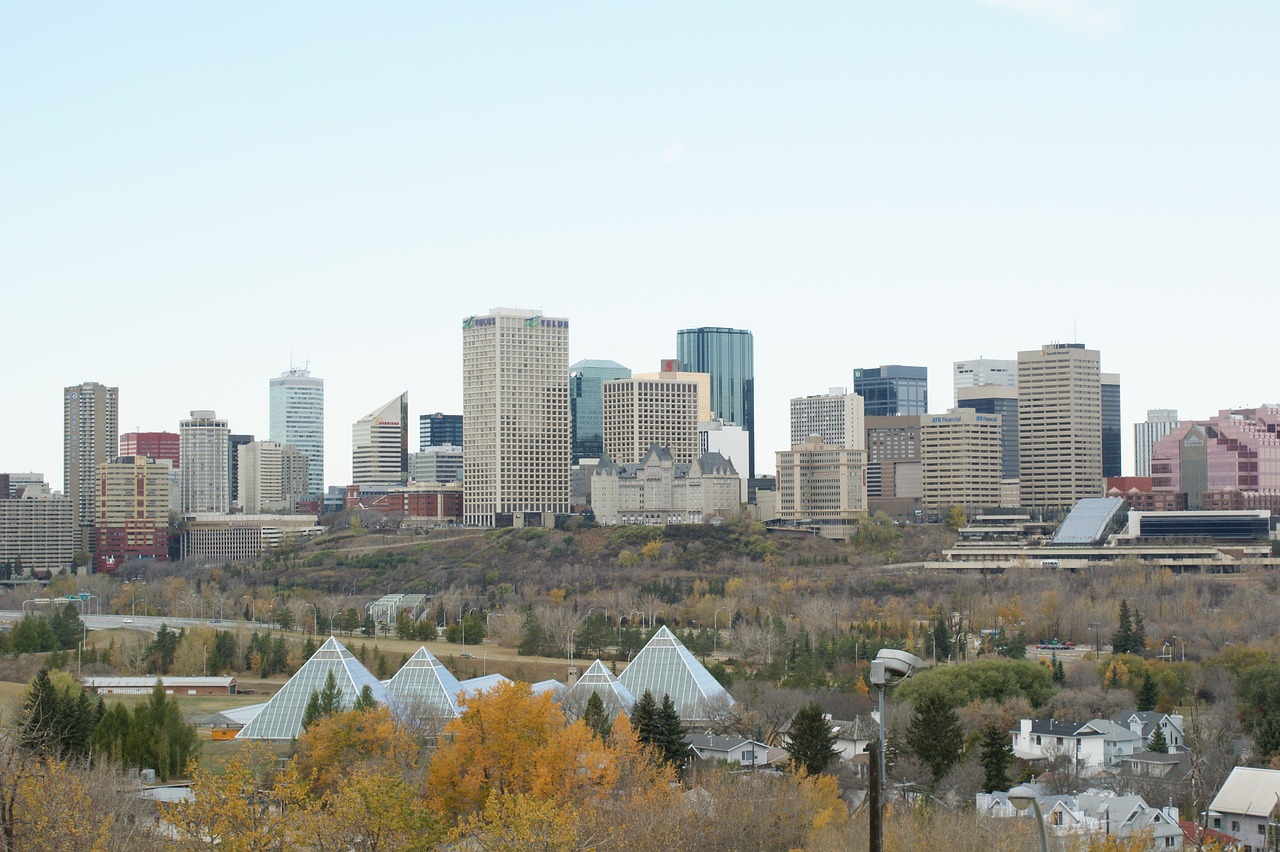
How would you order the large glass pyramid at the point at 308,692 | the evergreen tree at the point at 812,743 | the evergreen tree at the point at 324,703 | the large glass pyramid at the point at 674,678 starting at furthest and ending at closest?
the large glass pyramid at the point at 674,678 < the large glass pyramid at the point at 308,692 < the evergreen tree at the point at 324,703 < the evergreen tree at the point at 812,743

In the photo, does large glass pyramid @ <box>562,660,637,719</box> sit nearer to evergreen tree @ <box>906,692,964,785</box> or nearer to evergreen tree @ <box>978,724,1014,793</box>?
evergreen tree @ <box>906,692,964,785</box>

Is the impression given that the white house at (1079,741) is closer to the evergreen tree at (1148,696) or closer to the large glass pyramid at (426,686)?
the evergreen tree at (1148,696)

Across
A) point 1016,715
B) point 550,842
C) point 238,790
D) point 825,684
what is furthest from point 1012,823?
point 825,684

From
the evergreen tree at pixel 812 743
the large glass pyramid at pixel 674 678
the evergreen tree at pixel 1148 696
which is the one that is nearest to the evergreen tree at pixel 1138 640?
the evergreen tree at pixel 1148 696

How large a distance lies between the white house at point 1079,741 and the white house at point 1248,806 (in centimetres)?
1232

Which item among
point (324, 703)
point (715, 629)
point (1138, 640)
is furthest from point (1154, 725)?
point (715, 629)

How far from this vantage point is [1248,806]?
55.8 metres

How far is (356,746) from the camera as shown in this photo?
6166 cm

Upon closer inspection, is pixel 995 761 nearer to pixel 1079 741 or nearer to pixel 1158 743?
pixel 1079 741

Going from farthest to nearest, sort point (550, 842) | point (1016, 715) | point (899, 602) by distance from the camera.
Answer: point (899, 602) → point (1016, 715) → point (550, 842)

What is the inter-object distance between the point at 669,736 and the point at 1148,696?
29.4 metres

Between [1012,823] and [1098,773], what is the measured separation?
2010 centimetres

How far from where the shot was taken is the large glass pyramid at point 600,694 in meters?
74.1

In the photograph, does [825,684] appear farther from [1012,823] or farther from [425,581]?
[425,581]
